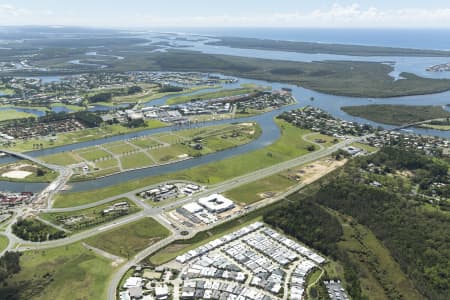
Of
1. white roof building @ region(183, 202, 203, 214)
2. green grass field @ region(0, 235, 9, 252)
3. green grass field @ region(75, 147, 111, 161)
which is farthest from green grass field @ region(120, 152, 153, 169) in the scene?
green grass field @ region(0, 235, 9, 252)

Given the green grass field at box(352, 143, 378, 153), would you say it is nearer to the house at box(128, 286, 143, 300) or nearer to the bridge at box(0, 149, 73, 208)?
the house at box(128, 286, 143, 300)

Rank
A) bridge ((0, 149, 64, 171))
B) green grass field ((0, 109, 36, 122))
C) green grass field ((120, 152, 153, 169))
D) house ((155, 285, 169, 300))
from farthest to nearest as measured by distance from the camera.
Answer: green grass field ((0, 109, 36, 122)) → green grass field ((120, 152, 153, 169)) → bridge ((0, 149, 64, 171)) → house ((155, 285, 169, 300))

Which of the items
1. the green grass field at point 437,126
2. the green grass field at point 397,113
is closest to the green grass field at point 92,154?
the green grass field at point 397,113

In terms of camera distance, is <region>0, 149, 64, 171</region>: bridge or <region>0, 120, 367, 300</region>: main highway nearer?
<region>0, 120, 367, 300</region>: main highway

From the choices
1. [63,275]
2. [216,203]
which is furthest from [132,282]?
[216,203]

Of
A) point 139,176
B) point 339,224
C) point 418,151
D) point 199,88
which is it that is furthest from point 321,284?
point 199,88

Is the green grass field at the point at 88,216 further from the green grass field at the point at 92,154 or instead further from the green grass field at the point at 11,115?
the green grass field at the point at 11,115
